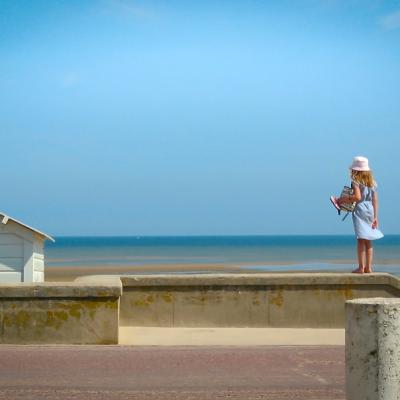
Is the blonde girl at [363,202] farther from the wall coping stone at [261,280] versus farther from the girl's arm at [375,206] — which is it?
the wall coping stone at [261,280]

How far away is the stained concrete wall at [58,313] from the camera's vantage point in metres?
9.53

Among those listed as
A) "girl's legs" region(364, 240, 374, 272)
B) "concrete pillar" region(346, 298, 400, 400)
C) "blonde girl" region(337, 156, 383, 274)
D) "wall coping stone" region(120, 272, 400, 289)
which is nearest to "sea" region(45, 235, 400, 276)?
"girl's legs" region(364, 240, 374, 272)

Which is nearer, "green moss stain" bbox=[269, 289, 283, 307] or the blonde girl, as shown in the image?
"green moss stain" bbox=[269, 289, 283, 307]

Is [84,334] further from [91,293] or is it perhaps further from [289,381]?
[289,381]

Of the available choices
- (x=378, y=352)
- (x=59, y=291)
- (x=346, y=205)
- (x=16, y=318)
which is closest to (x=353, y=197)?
(x=346, y=205)

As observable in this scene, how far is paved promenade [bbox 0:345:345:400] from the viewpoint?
7145mm

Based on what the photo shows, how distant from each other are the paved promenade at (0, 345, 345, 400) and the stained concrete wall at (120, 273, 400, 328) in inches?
65.3

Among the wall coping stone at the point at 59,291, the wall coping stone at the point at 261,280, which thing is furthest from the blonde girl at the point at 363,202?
the wall coping stone at the point at 59,291

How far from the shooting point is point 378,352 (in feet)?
16.2

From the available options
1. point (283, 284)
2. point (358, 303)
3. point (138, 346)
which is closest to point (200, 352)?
point (138, 346)

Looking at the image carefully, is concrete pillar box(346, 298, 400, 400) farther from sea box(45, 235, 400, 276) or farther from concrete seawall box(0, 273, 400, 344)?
sea box(45, 235, 400, 276)

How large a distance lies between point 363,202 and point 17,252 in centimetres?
543

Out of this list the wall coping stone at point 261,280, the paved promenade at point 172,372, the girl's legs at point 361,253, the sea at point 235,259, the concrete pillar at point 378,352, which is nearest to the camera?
the concrete pillar at point 378,352

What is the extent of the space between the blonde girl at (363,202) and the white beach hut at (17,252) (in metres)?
4.93
